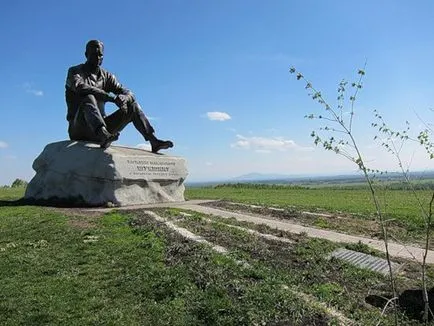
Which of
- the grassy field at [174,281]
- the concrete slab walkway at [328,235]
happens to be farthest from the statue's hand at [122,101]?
the grassy field at [174,281]

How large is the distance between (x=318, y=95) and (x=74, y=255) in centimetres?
445

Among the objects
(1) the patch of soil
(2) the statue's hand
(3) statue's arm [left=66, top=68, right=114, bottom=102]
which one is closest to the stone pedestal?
(2) the statue's hand

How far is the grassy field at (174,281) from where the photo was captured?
4.42 m

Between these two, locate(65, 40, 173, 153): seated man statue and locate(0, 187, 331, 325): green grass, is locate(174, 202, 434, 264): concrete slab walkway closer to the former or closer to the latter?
locate(0, 187, 331, 325): green grass

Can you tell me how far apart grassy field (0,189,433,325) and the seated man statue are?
18.2 feet

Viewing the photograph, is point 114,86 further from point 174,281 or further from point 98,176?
point 174,281

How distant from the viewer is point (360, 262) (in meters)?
6.70

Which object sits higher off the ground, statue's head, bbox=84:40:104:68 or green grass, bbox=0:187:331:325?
statue's head, bbox=84:40:104:68

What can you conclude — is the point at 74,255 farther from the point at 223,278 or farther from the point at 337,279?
the point at 337,279

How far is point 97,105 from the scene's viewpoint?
13891 mm

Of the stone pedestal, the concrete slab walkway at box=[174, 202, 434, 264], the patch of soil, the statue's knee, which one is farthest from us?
the statue's knee

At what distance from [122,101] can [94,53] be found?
5.87ft

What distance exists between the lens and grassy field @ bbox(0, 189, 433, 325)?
4.42 meters

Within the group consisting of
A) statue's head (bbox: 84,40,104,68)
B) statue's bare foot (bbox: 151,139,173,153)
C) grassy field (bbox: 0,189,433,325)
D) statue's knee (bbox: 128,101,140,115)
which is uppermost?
statue's head (bbox: 84,40,104,68)
